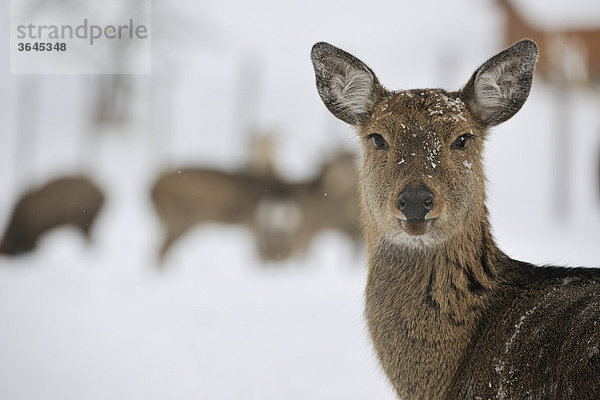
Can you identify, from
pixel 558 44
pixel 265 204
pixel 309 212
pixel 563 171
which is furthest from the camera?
pixel 558 44

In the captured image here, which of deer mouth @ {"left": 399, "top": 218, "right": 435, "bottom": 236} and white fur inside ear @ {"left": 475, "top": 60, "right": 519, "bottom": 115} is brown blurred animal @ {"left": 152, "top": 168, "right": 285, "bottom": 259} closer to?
white fur inside ear @ {"left": 475, "top": 60, "right": 519, "bottom": 115}

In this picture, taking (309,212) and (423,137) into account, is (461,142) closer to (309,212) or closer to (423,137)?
(423,137)

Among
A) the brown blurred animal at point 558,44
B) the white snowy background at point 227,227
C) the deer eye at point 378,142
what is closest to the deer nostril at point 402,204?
the deer eye at point 378,142

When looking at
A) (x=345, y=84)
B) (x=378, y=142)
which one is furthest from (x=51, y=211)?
(x=378, y=142)

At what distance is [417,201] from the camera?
3.19 metres

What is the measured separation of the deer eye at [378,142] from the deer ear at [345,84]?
0.19m

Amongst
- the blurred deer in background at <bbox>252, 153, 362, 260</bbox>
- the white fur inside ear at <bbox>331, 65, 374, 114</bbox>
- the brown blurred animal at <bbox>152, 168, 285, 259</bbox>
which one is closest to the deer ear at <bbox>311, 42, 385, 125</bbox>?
the white fur inside ear at <bbox>331, 65, 374, 114</bbox>

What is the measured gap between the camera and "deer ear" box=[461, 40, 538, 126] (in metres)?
3.56

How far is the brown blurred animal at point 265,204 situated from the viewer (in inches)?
440

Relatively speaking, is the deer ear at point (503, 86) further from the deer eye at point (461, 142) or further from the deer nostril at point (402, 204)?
the deer nostril at point (402, 204)

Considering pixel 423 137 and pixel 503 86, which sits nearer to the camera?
pixel 423 137

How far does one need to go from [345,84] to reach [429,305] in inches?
50.6

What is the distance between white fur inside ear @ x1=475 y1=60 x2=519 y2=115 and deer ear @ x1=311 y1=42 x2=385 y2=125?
52cm

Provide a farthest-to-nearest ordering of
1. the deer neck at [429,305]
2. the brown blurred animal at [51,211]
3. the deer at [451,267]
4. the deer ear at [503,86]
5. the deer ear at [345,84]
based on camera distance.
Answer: the brown blurred animal at [51,211]
the deer ear at [345,84]
the deer ear at [503,86]
the deer neck at [429,305]
the deer at [451,267]
